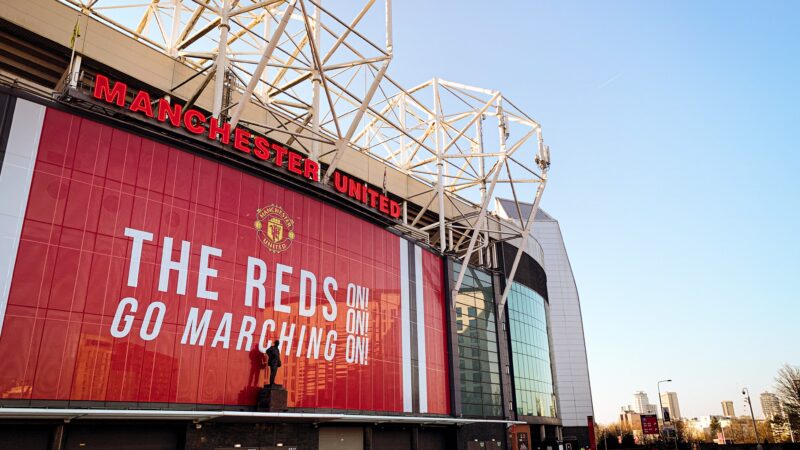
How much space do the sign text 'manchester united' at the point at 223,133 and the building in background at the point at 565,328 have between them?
89.6 meters

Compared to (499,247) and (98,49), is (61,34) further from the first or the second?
(499,247)

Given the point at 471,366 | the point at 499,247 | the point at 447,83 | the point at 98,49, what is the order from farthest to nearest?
the point at 499,247, the point at 447,83, the point at 471,366, the point at 98,49

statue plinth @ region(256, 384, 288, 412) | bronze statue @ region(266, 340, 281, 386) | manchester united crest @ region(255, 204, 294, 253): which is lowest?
statue plinth @ region(256, 384, 288, 412)

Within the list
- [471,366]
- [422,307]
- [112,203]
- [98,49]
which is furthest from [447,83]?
[112,203]

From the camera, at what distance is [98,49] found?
95.6ft

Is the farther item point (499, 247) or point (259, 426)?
point (499, 247)

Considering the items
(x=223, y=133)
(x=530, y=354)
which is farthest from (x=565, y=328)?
(x=223, y=133)

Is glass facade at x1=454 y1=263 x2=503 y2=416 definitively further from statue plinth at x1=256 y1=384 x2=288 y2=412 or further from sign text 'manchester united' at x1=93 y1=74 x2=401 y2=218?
statue plinth at x1=256 y1=384 x2=288 y2=412

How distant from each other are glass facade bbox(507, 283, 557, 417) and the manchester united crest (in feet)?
103

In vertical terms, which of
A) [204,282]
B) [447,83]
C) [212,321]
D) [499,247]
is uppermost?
[447,83]

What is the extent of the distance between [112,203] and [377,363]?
19.1 metres

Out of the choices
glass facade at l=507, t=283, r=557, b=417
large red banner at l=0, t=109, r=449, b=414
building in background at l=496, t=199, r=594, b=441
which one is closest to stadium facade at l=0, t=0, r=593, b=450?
large red banner at l=0, t=109, r=449, b=414

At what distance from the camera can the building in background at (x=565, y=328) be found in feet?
384

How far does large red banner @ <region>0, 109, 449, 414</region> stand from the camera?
71.3 feet
